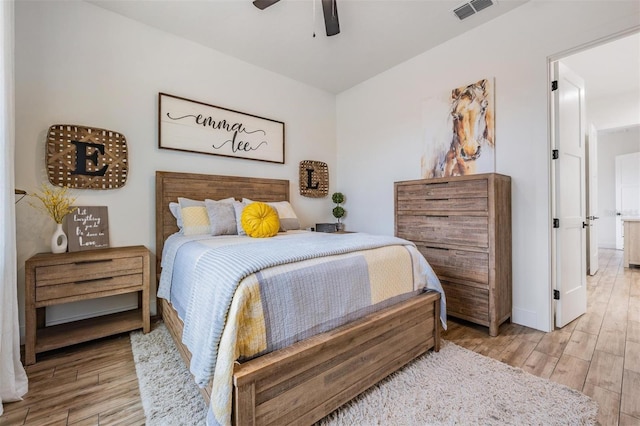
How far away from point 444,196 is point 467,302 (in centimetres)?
96

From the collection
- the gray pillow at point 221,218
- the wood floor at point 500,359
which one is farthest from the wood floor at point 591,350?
the gray pillow at point 221,218

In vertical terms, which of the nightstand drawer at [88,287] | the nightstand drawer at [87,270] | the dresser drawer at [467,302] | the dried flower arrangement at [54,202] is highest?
the dried flower arrangement at [54,202]

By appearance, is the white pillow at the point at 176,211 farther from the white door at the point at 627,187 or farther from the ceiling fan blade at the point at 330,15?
the white door at the point at 627,187

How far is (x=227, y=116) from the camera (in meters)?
3.13

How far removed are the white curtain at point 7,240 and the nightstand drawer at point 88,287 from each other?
0.29m

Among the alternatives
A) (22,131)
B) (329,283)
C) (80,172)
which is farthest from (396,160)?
(22,131)

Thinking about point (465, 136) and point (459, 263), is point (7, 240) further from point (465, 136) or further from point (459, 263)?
point (465, 136)

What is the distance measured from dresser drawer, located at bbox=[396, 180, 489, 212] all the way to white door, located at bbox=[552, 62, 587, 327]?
63cm

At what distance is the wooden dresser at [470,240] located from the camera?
2.23 m

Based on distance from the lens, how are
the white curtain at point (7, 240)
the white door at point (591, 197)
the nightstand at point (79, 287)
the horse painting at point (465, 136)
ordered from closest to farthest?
the white curtain at point (7, 240), the nightstand at point (79, 287), the horse painting at point (465, 136), the white door at point (591, 197)

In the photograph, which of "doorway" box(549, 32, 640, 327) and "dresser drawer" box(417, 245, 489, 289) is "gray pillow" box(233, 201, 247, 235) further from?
"doorway" box(549, 32, 640, 327)

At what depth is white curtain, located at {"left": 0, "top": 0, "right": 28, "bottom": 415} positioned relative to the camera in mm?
1456

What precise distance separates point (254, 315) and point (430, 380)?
1204 mm

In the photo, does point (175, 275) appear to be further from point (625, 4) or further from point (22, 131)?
point (625, 4)
